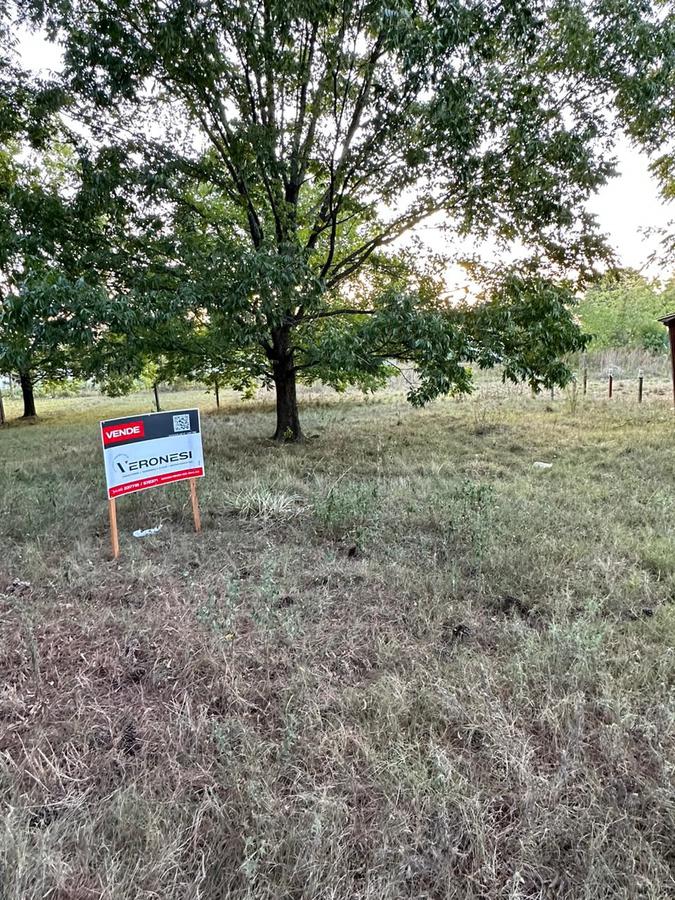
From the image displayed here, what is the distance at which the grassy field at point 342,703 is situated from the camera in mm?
1264

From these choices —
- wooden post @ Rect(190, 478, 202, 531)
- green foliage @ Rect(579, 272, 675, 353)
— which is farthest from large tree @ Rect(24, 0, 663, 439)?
green foliage @ Rect(579, 272, 675, 353)

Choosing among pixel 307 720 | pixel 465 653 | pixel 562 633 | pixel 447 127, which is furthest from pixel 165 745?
pixel 447 127

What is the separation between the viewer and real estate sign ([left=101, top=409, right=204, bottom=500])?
11.3ft

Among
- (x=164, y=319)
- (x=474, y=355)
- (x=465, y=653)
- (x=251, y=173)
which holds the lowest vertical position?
(x=465, y=653)

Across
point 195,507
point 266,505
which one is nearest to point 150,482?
point 195,507

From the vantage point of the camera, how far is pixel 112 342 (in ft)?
23.0

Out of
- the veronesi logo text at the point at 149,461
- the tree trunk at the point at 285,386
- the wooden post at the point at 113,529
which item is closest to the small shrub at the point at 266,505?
the veronesi logo text at the point at 149,461

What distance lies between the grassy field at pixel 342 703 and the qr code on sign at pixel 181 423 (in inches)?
36.0

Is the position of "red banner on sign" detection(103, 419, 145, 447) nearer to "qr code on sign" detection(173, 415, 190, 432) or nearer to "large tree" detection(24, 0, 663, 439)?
"qr code on sign" detection(173, 415, 190, 432)

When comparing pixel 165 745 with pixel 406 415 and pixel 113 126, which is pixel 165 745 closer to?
pixel 113 126

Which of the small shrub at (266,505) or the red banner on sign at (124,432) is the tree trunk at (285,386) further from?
the red banner on sign at (124,432)

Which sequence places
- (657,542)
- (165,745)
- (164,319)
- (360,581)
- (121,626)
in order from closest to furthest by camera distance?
1. (165,745)
2. (121,626)
3. (360,581)
4. (657,542)
5. (164,319)

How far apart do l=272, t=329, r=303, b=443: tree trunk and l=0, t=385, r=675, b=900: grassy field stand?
167 inches

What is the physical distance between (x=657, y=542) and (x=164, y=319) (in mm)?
5273
